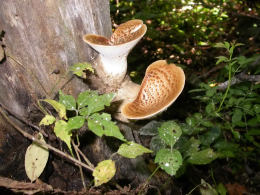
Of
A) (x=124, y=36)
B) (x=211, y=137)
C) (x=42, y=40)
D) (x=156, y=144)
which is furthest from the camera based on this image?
(x=211, y=137)

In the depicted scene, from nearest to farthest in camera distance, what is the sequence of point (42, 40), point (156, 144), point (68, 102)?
1. point (68, 102)
2. point (42, 40)
3. point (156, 144)

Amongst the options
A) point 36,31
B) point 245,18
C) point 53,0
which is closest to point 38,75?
point 36,31

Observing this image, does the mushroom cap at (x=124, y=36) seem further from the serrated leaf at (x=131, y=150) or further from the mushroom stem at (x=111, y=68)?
the serrated leaf at (x=131, y=150)

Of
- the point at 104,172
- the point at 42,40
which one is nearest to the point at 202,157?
the point at 104,172

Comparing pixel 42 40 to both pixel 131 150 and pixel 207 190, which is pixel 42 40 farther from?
pixel 207 190

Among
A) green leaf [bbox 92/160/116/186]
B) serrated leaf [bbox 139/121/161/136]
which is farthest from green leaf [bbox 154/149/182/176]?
serrated leaf [bbox 139/121/161/136]

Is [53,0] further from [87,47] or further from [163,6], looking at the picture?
[163,6]

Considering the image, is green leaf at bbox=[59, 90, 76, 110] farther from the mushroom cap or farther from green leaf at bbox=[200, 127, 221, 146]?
green leaf at bbox=[200, 127, 221, 146]
